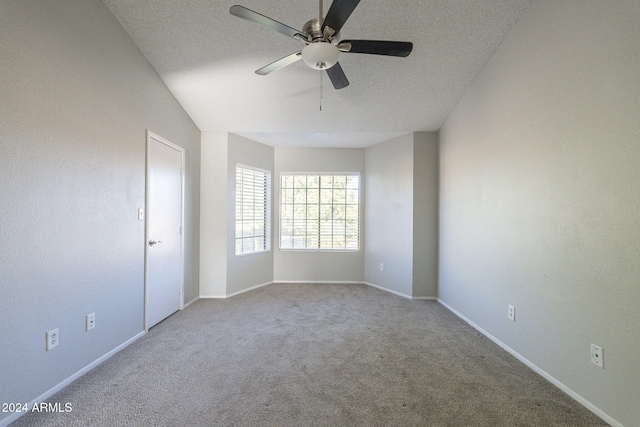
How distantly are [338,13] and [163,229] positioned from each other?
2.79 m

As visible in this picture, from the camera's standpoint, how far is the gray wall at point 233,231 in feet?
13.8

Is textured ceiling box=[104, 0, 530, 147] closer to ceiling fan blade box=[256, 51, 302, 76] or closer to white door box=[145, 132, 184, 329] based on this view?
ceiling fan blade box=[256, 51, 302, 76]

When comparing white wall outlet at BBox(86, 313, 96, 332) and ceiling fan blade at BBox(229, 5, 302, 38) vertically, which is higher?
ceiling fan blade at BBox(229, 5, 302, 38)

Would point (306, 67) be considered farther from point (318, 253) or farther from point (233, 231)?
point (318, 253)

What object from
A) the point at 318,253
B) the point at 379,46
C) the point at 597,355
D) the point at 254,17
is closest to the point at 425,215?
the point at 318,253

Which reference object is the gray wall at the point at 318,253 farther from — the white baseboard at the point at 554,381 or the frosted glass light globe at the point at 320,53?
the frosted glass light globe at the point at 320,53

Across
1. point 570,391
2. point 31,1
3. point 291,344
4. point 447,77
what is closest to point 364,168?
point 447,77

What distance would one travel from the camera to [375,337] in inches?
112

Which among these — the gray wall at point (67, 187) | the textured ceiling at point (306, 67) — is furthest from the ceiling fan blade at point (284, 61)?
the gray wall at point (67, 187)

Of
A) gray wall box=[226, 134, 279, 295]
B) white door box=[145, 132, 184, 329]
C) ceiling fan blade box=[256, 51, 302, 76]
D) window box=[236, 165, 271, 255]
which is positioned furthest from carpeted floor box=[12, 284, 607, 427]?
ceiling fan blade box=[256, 51, 302, 76]

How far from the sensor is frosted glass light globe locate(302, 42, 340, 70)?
1787 mm

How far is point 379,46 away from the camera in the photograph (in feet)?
6.49

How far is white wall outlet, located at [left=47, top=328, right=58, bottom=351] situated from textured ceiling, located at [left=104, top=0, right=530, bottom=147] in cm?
252

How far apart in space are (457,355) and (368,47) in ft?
8.43
